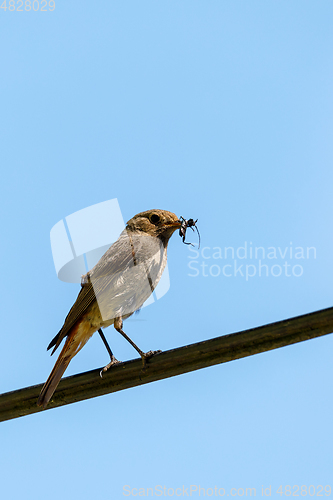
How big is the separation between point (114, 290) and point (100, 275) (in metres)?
0.31

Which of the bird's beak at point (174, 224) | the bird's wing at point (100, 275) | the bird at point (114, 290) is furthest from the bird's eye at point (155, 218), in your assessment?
the bird's wing at point (100, 275)

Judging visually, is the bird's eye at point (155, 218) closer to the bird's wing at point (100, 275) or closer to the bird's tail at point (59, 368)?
the bird's wing at point (100, 275)

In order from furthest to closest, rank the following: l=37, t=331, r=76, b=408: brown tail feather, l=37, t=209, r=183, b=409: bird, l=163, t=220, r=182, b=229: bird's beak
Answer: l=163, t=220, r=182, b=229: bird's beak
l=37, t=209, r=183, b=409: bird
l=37, t=331, r=76, b=408: brown tail feather

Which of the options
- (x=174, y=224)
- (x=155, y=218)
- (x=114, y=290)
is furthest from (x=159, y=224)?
(x=114, y=290)

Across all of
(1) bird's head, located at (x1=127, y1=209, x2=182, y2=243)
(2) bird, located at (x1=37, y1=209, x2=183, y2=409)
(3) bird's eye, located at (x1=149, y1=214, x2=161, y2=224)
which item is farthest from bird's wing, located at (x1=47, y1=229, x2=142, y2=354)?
(3) bird's eye, located at (x1=149, y1=214, x2=161, y2=224)

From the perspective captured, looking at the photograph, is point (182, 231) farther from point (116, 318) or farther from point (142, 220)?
point (116, 318)

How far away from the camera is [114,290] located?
6.67 meters

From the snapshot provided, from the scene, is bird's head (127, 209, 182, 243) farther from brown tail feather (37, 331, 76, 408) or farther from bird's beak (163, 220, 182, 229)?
brown tail feather (37, 331, 76, 408)

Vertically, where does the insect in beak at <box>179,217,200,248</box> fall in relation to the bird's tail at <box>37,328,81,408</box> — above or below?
above

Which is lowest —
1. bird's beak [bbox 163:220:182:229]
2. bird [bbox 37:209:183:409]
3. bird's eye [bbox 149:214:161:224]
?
bird [bbox 37:209:183:409]

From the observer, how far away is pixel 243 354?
169 inches

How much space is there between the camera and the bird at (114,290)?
21.0 feet

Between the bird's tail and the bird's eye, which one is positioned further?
the bird's eye

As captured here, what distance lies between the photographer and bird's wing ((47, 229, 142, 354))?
6.40m
